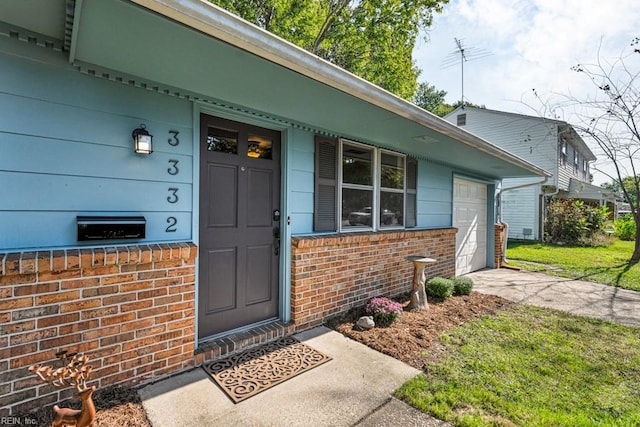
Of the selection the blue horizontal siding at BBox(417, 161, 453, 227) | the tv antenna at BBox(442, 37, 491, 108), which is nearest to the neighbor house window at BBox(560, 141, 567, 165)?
the tv antenna at BBox(442, 37, 491, 108)

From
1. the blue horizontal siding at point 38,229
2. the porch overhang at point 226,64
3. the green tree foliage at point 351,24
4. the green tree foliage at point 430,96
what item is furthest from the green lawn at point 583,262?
the green tree foliage at point 430,96

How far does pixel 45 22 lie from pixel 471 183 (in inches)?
296

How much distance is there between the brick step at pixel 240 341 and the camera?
2691 mm

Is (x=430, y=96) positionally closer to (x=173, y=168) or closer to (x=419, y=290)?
(x=419, y=290)

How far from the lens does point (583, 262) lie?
27.4ft

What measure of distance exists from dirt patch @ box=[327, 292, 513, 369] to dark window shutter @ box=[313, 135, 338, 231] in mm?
1251

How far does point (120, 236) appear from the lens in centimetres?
223

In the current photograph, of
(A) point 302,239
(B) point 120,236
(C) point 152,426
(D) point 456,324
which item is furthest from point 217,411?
(D) point 456,324

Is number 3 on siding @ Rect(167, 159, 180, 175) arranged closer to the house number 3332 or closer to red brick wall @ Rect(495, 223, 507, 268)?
the house number 3332

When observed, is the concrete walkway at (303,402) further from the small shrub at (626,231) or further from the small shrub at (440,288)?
the small shrub at (626,231)

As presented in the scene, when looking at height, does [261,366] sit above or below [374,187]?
below

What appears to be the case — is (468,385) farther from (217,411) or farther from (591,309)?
(591,309)

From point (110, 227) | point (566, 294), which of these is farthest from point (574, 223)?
point (110, 227)

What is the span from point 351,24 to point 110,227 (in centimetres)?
784
